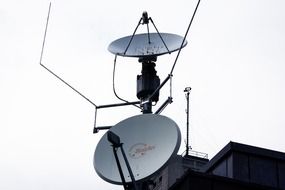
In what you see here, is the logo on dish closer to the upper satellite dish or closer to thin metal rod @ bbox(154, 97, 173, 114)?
thin metal rod @ bbox(154, 97, 173, 114)

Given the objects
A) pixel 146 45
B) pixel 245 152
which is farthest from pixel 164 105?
pixel 245 152

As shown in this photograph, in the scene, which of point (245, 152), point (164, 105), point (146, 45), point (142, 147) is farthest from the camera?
point (245, 152)

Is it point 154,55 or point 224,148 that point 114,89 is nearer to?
point 154,55

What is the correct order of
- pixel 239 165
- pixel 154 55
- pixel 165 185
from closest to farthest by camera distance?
pixel 154 55
pixel 239 165
pixel 165 185

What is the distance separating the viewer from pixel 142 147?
61.0 feet

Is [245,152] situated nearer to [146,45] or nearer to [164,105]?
[146,45]

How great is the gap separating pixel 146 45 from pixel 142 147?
4.15 metres

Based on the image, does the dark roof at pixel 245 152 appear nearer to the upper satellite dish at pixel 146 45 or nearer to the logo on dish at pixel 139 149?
the upper satellite dish at pixel 146 45

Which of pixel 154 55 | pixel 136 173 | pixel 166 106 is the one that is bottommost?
pixel 136 173

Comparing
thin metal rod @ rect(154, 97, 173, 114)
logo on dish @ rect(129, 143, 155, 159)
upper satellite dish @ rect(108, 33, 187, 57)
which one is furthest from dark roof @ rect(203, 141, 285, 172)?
logo on dish @ rect(129, 143, 155, 159)

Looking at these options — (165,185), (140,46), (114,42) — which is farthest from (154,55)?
(165,185)

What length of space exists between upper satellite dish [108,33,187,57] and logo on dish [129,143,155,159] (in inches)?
125

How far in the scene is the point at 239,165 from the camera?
29391 mm

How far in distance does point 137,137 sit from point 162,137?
1.18m
